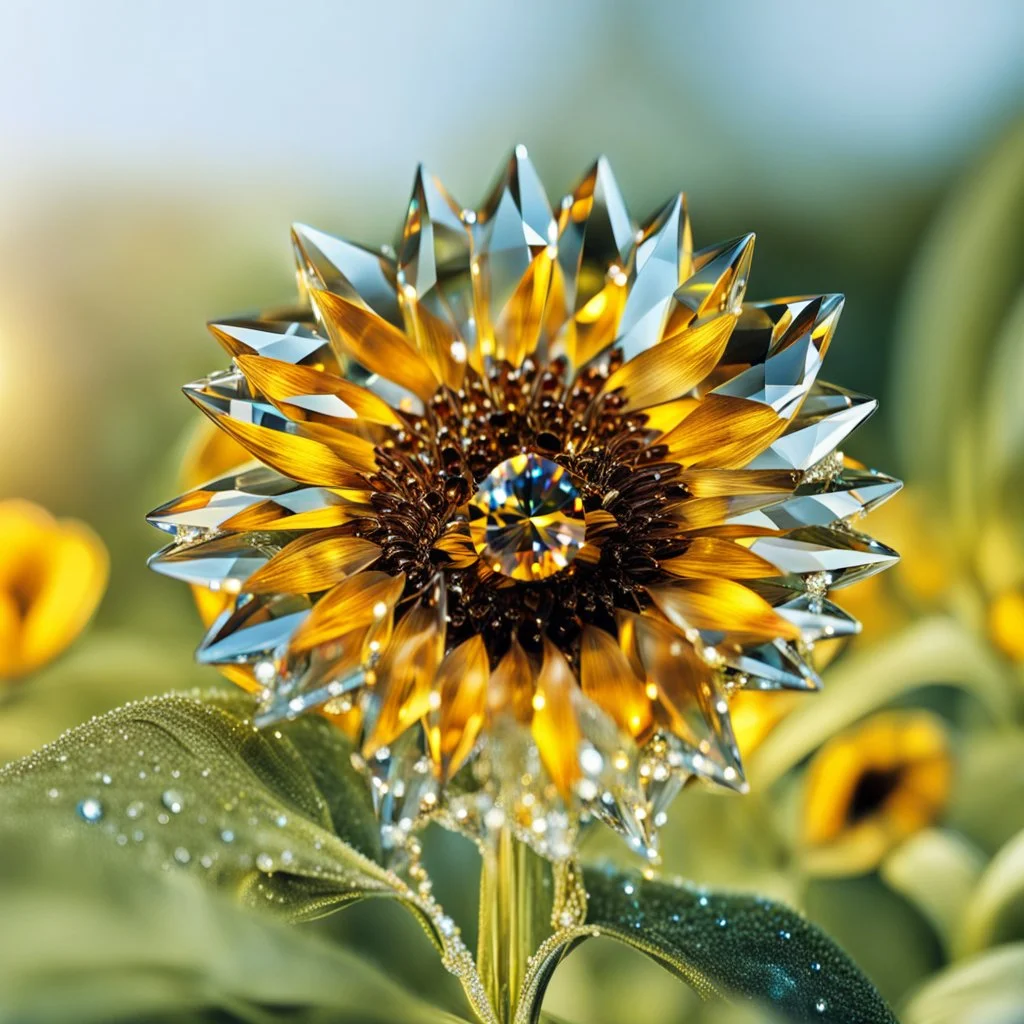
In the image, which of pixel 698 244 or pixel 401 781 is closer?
pixel 401 781

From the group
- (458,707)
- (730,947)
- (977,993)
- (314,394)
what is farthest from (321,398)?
(977,993)

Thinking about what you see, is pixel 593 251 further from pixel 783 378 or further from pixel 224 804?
pixel 224 804

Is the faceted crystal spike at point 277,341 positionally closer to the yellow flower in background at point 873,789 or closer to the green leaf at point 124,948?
the green leaf at point 124,948

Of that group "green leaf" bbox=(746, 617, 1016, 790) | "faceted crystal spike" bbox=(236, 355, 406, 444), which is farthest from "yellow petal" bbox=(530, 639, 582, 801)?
"green leaf" bbox=(746, 617, 1016, 790)

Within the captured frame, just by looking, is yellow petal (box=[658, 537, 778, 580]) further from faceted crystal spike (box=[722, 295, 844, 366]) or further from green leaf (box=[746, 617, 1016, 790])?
green leaf (box=[746, 617, 1016, 790])

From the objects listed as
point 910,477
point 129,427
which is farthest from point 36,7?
point 910,477
